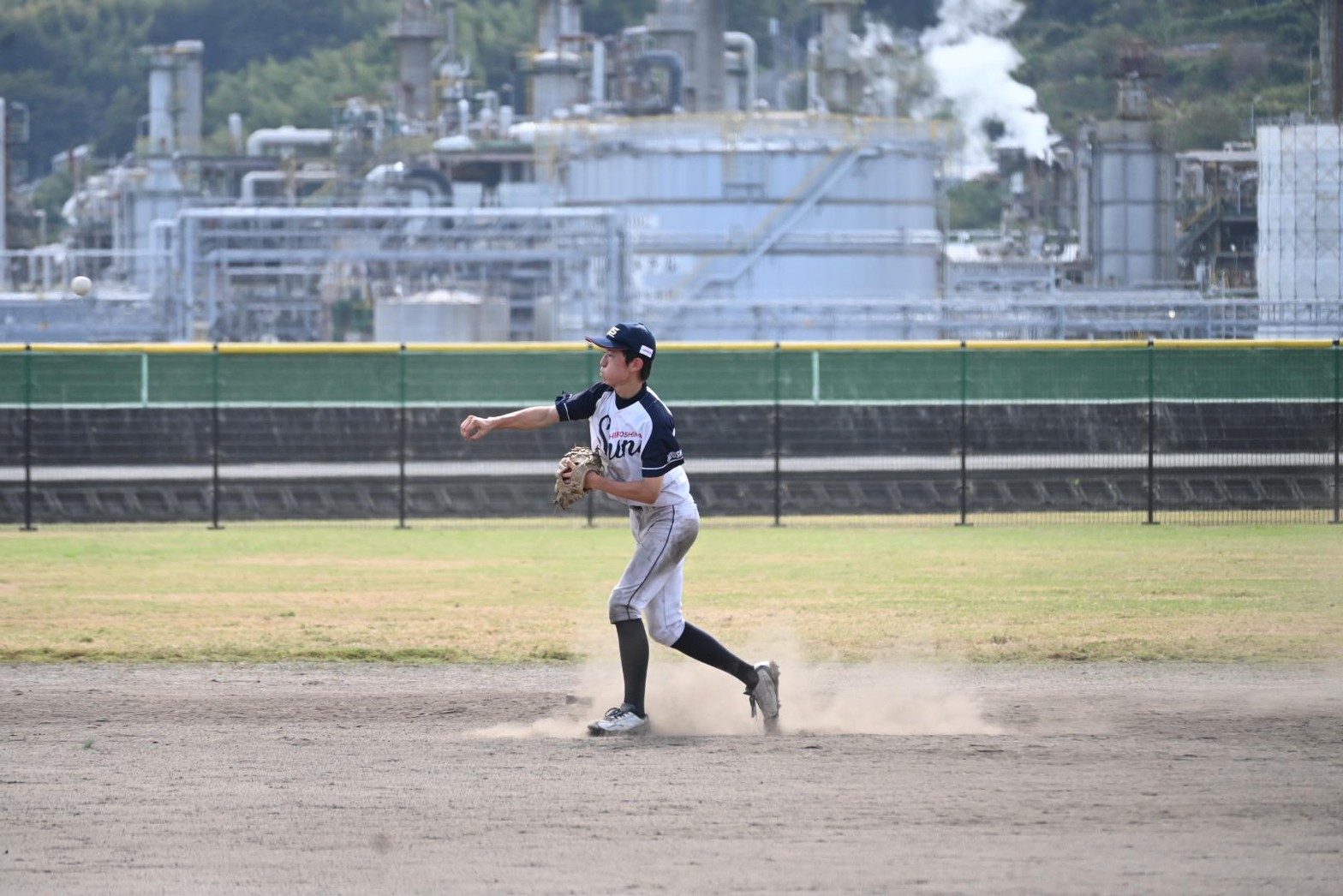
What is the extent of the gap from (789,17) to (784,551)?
103678mm

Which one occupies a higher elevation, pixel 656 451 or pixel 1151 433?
pixel 656 451

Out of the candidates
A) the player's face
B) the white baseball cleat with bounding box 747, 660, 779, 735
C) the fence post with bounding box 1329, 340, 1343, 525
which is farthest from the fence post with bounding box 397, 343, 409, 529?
the player's face

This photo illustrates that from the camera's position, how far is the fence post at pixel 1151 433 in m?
21.7

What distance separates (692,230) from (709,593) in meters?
44.6

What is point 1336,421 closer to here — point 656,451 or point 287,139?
point 656,451

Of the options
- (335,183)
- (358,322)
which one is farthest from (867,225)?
(335,183)

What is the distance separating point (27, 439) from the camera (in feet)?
70.7

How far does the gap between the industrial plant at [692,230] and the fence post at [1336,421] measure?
93.9 feet

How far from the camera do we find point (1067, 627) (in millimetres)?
13492

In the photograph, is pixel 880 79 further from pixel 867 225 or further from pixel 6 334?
pixel 6 334

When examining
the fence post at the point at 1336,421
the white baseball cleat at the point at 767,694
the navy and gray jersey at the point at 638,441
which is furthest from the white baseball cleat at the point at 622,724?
the fence post at the point at 1336,421

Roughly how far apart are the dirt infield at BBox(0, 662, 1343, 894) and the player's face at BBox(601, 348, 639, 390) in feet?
5.82

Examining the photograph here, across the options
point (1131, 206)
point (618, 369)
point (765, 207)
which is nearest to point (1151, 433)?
point (618, 369)

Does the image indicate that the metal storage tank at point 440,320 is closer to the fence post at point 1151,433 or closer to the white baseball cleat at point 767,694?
the fence post at point 1151,433
